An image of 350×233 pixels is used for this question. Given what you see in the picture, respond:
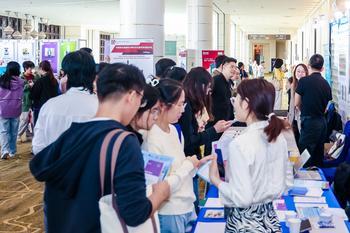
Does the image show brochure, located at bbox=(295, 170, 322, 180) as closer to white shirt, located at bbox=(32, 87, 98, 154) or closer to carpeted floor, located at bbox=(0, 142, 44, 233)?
white shirt, located at bbox=(32, 87, 98, 154)

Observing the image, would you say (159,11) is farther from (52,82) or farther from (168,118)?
(168,118)

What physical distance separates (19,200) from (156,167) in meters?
4.00

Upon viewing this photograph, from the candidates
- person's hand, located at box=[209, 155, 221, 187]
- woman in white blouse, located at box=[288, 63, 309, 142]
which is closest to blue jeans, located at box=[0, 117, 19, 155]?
woman in white blouse, located at box=[288, 63, 309, 142]

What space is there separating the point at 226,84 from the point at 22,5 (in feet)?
47.9

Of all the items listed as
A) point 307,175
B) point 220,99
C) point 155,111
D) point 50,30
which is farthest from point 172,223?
point 50,30

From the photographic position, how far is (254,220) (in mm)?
2174

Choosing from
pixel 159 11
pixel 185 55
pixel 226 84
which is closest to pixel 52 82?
pixel 159 11

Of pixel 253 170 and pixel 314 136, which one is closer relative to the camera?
pixel 253 170

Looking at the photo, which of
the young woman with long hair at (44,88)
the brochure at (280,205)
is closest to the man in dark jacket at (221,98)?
the brochure at (280,205)

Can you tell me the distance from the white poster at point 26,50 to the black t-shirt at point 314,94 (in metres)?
9.90

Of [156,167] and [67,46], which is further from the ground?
[67,46]

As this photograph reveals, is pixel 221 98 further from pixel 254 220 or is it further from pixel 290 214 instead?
pixel 254 220

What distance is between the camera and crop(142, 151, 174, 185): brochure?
1.94m

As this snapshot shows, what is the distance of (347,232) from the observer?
2.56m
